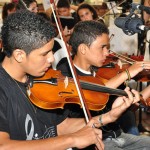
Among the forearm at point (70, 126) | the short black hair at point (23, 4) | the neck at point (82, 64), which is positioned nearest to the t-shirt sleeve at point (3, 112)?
the forearm at point (70, 126)

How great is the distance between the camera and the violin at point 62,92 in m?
1.25

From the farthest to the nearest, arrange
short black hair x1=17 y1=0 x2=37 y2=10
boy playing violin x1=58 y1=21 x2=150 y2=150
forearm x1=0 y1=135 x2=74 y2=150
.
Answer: short black hair x1=17 y1=0 x2=37 y2=10 → boy playing violin x1=58 y1=21 x2=150 y2=150 → forearm x1=0 y1=135 x2=74 y2=150

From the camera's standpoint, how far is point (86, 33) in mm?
1682

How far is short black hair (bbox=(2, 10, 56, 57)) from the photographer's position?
111 cm

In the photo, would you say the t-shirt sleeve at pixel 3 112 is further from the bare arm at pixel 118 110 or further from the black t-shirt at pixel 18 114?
the bare arm at pixel 118 110

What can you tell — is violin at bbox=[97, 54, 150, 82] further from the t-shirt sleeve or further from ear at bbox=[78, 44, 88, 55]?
the t-shirt sleeve

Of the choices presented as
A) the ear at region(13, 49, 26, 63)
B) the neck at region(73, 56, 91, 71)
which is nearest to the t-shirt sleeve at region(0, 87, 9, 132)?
the ear at region(13, 49, 26, 63)

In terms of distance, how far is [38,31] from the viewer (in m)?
1.13

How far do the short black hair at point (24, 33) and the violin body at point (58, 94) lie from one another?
200 mm

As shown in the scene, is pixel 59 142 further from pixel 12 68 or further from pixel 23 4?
pixel 23 4

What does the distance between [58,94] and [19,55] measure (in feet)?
1.05

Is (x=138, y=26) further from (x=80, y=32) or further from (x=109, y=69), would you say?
(x=109, y=69)

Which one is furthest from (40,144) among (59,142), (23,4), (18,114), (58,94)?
(23,4)

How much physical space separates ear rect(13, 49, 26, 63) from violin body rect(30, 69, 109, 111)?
0.51 ft
